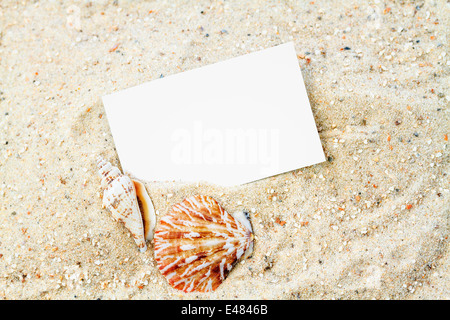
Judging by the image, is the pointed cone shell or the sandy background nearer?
the sandy background

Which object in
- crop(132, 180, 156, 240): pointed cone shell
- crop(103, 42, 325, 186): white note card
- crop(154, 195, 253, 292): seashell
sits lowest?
crop(154, 195, 253, 292): seashell

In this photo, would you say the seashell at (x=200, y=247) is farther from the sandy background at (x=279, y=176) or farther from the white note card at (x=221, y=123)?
the white note card at (x=221, y=123)

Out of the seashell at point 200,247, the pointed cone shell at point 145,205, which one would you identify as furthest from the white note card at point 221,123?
the seashell at point 200,247

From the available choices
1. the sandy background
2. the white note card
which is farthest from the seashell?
the white note card

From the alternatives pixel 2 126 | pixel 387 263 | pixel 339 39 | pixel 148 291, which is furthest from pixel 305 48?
pixel 2 126

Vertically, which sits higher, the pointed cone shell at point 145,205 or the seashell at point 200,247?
the pointed cone shell at point 145,205

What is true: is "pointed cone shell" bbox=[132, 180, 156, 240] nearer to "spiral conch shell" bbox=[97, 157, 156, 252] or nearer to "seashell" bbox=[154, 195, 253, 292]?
"spiral conch shell" bbox=[97, 157, 156, 252]

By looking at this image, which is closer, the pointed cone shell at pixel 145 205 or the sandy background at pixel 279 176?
the sandy background at pixel 279 176

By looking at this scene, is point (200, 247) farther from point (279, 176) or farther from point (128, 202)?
point (279, 176)
